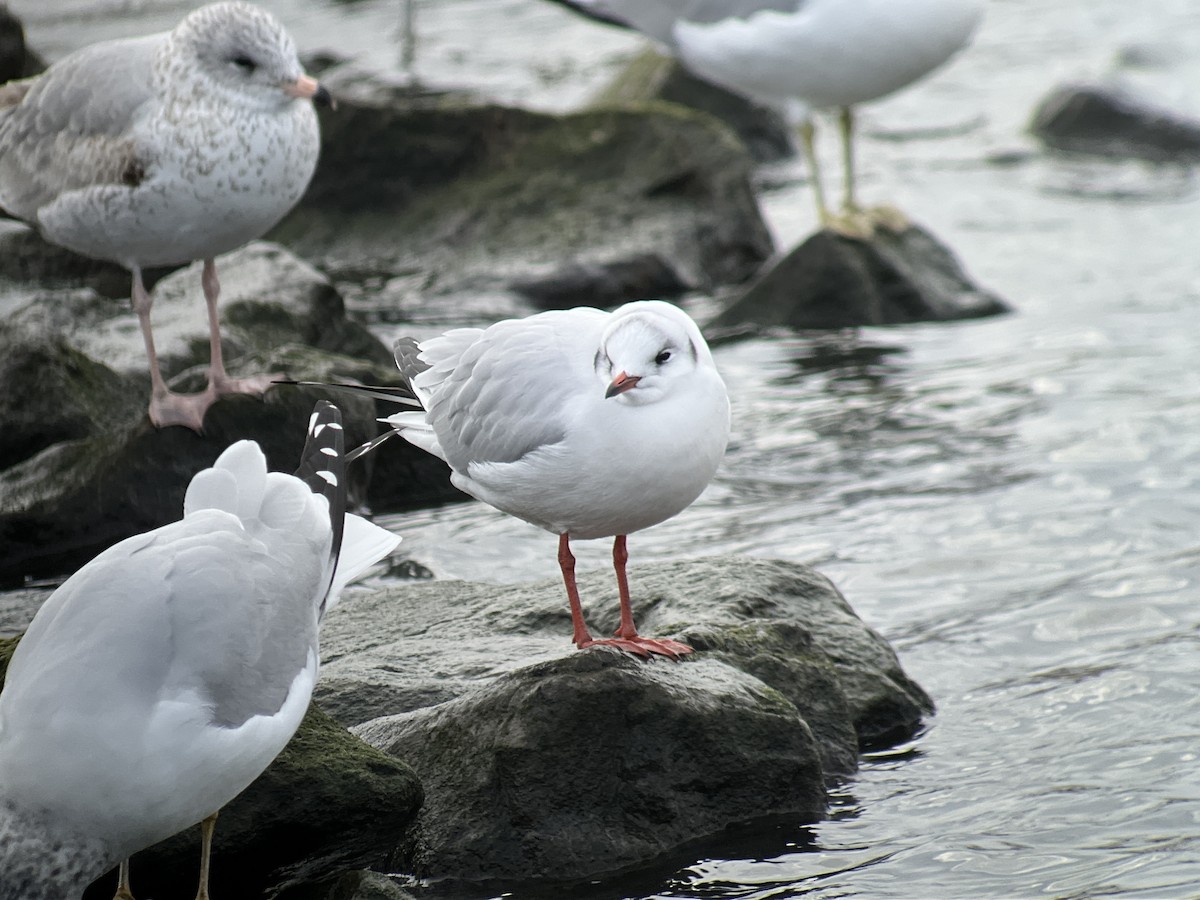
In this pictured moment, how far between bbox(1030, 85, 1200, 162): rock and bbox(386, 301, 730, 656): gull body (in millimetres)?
9305

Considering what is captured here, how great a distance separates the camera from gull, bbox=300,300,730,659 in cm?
458

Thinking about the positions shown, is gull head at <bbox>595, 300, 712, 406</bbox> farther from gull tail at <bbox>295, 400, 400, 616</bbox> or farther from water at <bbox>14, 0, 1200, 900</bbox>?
water at <bbox>14, 0, 1200, 900</bbox>

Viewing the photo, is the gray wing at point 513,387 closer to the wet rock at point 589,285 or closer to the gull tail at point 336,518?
the gull tail at point 336,518

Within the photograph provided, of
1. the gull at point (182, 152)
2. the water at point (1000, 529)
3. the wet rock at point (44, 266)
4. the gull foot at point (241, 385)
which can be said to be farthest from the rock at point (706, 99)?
the gull foot at point (241, 385)

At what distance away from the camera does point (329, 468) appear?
16.1 feet

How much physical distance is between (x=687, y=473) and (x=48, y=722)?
5.74 ft

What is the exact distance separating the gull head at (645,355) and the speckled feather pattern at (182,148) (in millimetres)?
2366

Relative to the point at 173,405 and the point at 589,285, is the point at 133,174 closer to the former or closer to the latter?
the point at 173,405

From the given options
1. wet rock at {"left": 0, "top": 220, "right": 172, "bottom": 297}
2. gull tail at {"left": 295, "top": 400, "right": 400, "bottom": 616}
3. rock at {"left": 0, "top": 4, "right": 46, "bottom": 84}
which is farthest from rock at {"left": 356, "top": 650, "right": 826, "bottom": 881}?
rock at {"left": 0, "top": 4, "right": 46, "bottom": 84}

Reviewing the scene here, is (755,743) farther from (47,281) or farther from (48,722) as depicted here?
(47,281)

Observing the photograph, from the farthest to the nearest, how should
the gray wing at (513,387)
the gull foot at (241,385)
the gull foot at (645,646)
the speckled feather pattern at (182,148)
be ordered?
the gull foot at (241,385), the speckled feather pattern at (182,148), the gull foot at (645,646), the gray wing at (513,387)

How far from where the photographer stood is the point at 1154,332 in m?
9.38

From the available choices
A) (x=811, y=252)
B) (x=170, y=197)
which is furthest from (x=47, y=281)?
(x=811, y=252)

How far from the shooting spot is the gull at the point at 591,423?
15.0ft
